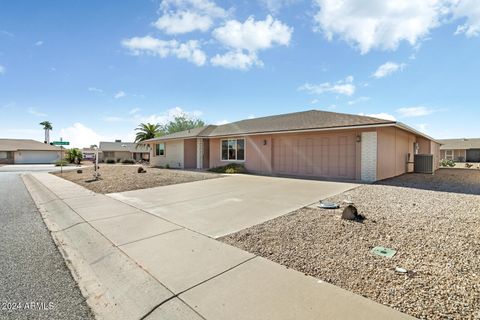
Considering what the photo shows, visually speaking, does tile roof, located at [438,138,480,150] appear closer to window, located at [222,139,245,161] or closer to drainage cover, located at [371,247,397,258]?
window, located at [222,139,245,161]

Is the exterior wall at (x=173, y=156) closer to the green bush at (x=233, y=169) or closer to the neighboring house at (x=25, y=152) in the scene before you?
the green bush at (x=233, y=169)

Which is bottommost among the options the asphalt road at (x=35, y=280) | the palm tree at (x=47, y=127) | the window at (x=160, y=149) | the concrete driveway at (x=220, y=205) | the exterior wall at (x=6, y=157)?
the asphalt road at (x=35, y=280)

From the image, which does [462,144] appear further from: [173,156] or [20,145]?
[20,145]

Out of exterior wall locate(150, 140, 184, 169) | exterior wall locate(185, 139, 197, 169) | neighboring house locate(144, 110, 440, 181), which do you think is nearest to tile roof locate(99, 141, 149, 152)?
exterior wall locate(150, 140, 184, 169)

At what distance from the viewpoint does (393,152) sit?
521 inches

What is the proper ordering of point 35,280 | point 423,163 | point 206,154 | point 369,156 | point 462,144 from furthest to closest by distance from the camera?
point 462,144
point 206,154
point 423,163
point 369,156
point 35,280

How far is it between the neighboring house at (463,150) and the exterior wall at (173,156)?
40994 millimetres

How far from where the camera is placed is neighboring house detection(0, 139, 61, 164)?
1693 inches

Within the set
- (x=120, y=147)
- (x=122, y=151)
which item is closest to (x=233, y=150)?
(x=122, y=151)

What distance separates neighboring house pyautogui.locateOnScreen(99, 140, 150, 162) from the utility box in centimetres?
4485

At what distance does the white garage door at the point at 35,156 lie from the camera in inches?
1727

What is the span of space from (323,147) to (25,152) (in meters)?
55.6

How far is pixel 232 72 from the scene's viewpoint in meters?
17.9

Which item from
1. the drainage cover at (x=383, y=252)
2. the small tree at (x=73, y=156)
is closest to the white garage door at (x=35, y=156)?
the small tree at (x=73, y=156)
